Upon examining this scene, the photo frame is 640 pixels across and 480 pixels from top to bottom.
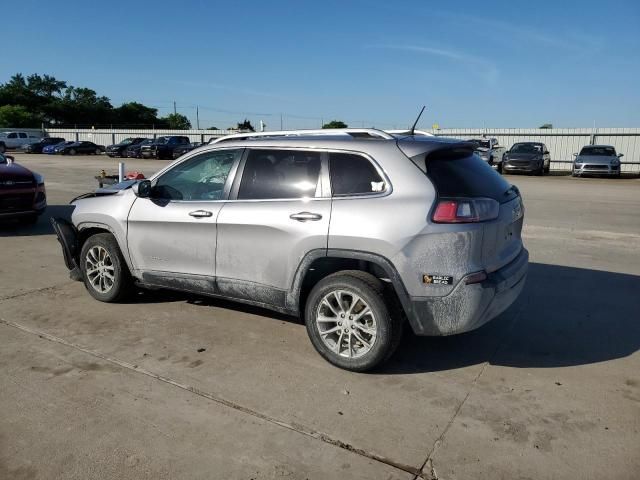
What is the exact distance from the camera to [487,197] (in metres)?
3.81

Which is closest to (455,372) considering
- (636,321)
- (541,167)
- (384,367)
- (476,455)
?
(384,367)

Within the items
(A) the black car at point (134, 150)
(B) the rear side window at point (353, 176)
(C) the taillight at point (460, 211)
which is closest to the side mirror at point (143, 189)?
(B) the rear side window at point (353, 176)

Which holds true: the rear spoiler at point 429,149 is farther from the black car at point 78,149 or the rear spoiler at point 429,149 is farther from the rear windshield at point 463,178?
the black car at point 78,149

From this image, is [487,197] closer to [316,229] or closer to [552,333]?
[316,229]

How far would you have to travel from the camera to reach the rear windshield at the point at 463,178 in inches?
146

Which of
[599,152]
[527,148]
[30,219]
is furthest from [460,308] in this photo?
[599,152]

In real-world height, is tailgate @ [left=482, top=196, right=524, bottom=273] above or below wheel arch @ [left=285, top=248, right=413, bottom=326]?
above

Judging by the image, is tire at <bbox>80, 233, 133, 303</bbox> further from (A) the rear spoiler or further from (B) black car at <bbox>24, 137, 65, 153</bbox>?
(B) black car at <bbox>24, 137, 65, 153</bbox>

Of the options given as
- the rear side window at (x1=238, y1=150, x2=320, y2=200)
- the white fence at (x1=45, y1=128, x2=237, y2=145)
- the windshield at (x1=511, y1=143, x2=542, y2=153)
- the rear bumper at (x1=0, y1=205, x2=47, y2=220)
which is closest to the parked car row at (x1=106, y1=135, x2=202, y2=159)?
the white fence at (x1=45, y1=128, x2=237, y2=145)

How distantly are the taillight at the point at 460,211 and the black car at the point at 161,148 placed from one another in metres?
36.1

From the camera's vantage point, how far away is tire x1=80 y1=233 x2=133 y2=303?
5238 mm

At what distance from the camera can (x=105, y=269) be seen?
537 cm

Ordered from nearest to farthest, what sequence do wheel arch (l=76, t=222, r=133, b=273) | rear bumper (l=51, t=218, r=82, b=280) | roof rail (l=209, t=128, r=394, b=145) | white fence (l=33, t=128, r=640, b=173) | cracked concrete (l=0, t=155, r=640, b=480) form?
cracked concrete (l=0, t=155, r=640, b=480)
roof rail (l=209, t=128, r=394, b=145)
wheel arch (l=76, t=222, r=133, b=273)
rear bumper (l=51, t=218, r=82, b=280)
white fence (l=33, t=128, r=640, b=173)

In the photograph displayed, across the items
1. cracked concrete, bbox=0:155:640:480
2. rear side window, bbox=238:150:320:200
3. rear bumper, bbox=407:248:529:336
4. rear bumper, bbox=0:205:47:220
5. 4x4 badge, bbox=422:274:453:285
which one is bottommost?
cracked concrete, bbox=0:155:640:480
